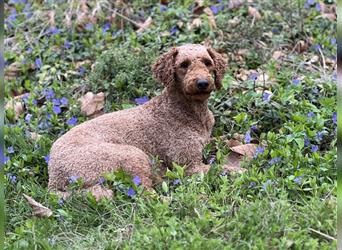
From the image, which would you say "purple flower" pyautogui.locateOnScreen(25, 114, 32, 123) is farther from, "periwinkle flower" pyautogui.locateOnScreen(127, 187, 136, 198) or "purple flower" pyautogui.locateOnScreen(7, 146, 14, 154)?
"periwinkle flower" pyautogui.locateOnScreen(127, 187, 136, 198)

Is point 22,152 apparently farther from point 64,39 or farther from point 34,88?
point 64,39

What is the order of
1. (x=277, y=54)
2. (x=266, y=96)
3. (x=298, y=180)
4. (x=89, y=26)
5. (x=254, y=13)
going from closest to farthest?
(x=298, y=180) → (x=266, y=96) → (x=277, y=54) → (x=254, y=13) → (x=89, y=26)

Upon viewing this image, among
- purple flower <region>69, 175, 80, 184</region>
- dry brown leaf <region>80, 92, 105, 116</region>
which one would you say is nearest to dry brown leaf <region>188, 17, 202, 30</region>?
dry brown leaf <region>80, 92, 105, 116</region>

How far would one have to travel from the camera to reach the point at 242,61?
23.7ft

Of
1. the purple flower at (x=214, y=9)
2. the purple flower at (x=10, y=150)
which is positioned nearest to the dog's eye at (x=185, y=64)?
the purple flower at (x=10, y=150)

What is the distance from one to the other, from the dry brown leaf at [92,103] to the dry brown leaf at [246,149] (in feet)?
4.92

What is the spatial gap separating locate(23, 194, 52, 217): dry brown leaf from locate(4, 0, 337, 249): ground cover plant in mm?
47

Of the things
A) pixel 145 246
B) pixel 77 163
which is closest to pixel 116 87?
pixel 77 163

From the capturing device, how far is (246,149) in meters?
5.80

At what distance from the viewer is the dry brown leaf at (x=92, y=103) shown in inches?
265

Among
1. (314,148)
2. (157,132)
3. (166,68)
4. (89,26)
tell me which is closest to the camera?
(314,148)

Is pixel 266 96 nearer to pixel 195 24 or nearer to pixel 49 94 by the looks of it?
pixel 195 24

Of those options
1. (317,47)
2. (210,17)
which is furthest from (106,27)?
(317,47)

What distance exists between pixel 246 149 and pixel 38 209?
167cm
